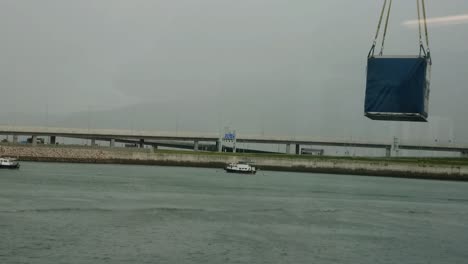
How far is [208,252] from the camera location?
59.4 feet

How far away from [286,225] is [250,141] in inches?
2812

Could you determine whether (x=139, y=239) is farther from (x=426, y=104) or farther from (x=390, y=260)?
(x=426, y=104)

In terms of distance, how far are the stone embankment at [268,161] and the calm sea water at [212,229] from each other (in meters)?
46.6

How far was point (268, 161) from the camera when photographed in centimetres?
8475

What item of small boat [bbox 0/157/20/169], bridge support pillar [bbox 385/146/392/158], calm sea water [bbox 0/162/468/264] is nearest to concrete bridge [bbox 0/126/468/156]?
bridge support pillar [bbox 385/146/392/158]

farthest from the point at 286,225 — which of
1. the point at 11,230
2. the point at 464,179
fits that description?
the point at 464,179

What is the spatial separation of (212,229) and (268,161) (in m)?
62.7

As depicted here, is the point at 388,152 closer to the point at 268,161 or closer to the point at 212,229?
the point at 268,161

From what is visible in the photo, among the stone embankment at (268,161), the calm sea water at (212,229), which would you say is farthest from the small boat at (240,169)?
the calm sea water at (212,229)

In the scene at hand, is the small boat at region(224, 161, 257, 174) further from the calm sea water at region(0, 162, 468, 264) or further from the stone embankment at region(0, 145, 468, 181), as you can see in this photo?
the calm sea water at region(0, 162, 468, 264)

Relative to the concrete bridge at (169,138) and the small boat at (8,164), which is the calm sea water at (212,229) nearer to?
the small boat at (8,164)

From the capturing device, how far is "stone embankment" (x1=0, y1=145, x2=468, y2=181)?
81.3 m

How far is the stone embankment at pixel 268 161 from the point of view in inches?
3201

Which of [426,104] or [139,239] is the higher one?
[426,104]
